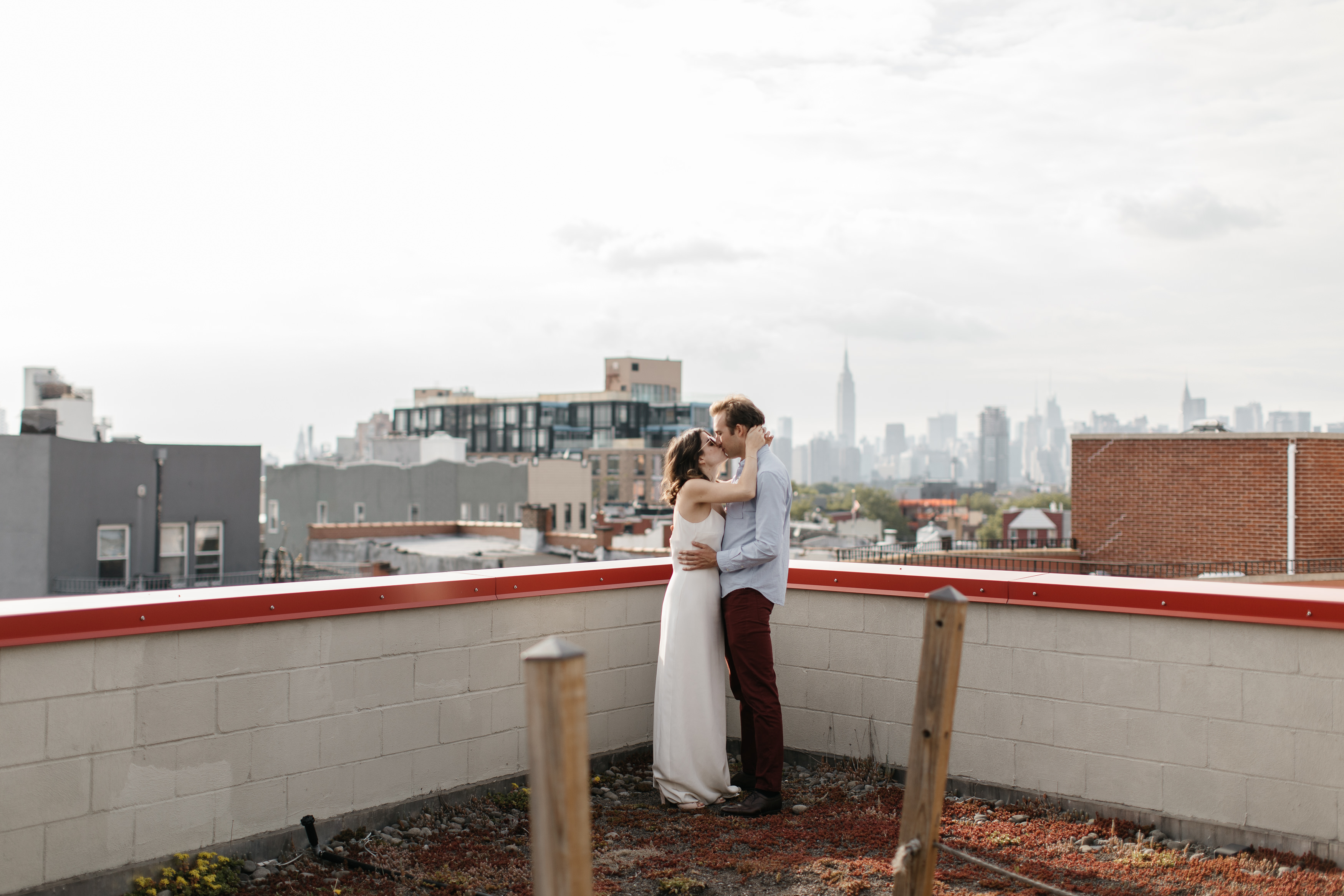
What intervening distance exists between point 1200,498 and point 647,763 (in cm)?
3067

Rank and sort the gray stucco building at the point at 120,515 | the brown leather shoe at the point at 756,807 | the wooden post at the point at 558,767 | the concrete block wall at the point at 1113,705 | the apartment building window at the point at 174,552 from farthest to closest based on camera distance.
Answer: the apartment building window at the point at 174,552 < the gray stucco building at the point at 120,515 < the brown leather shoe at the point at 756,807 < the concrete block wall at the point at 1113,705 < the wooden post at the point at 558,767

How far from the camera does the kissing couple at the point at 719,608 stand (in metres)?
5.36

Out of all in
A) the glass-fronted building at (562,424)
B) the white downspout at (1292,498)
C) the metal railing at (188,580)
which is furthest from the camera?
the glass-fronted building at (562,424)

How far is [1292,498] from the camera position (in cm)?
2986

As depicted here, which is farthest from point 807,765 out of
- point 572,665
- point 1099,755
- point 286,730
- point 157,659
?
point 572,665

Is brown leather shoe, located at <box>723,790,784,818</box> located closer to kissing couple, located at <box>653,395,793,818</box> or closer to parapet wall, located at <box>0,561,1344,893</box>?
kissing couple, located at <box>653,395,793,818</box>

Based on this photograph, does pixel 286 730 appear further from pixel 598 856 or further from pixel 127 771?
pixel 598 856

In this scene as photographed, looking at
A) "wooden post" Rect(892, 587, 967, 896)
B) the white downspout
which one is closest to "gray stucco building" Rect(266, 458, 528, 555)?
the white downspout

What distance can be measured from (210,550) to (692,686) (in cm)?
2737

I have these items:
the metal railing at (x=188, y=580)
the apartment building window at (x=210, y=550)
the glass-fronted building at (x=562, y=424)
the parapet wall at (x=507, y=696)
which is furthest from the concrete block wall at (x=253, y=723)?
the glass-fronted building at (x=562, y=424)

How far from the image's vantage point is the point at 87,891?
12.8 ft

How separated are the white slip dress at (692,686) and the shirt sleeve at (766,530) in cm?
15

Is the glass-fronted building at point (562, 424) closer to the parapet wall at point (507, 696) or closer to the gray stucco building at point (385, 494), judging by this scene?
the gray stucco building at point (385, 494)

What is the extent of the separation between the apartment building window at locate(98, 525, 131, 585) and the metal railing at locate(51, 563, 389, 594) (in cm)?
20
